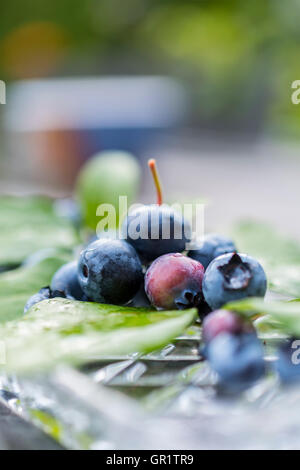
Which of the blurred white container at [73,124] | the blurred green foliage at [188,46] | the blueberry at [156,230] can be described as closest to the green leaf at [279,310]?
the blueberry at [156,230]

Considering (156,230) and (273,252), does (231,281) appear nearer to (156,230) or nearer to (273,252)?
(156,230)

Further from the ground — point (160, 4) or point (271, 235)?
point (160, 4)

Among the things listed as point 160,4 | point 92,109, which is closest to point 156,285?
point 92,109

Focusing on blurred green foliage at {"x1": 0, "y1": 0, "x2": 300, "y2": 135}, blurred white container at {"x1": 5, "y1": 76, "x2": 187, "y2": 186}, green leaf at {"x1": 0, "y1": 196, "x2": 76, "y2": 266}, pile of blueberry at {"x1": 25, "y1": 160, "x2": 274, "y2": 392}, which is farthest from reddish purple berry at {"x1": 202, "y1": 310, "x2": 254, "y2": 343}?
blurred green foliage at {"x1": 0, "y1": 0, "x2": 300, "y2": 135}

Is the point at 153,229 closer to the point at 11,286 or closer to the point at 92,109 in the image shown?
the point at 11,286

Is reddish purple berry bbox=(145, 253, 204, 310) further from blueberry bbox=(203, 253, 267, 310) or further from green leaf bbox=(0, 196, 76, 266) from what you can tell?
green leaf bbox=(0, 196, 76, 266)

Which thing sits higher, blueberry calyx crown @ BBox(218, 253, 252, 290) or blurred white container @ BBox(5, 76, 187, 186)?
blurred white container @ BBox(5, 76, 187, 186)
